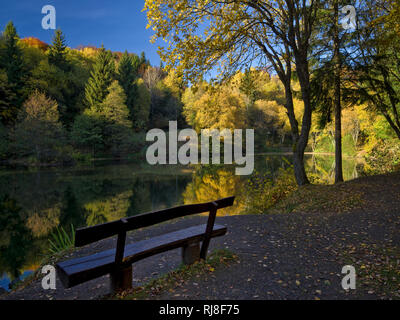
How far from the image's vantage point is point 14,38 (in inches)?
1261

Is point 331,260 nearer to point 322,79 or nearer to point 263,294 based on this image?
point 263,294

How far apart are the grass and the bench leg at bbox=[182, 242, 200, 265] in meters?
0.07

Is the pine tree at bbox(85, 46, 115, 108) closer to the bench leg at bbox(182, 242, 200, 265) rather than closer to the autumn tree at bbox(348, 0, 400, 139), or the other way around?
the autumn tree at bbox(348, 0, 400, 139)

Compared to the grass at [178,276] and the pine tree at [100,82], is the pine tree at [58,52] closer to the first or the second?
the pine tree at [100,82]

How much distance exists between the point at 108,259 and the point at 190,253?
1.14 metres

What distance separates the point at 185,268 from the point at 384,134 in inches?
780

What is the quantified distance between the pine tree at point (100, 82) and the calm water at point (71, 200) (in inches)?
702

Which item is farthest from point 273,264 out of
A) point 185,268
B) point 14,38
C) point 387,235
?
point 14,38

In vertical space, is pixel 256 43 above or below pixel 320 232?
above
